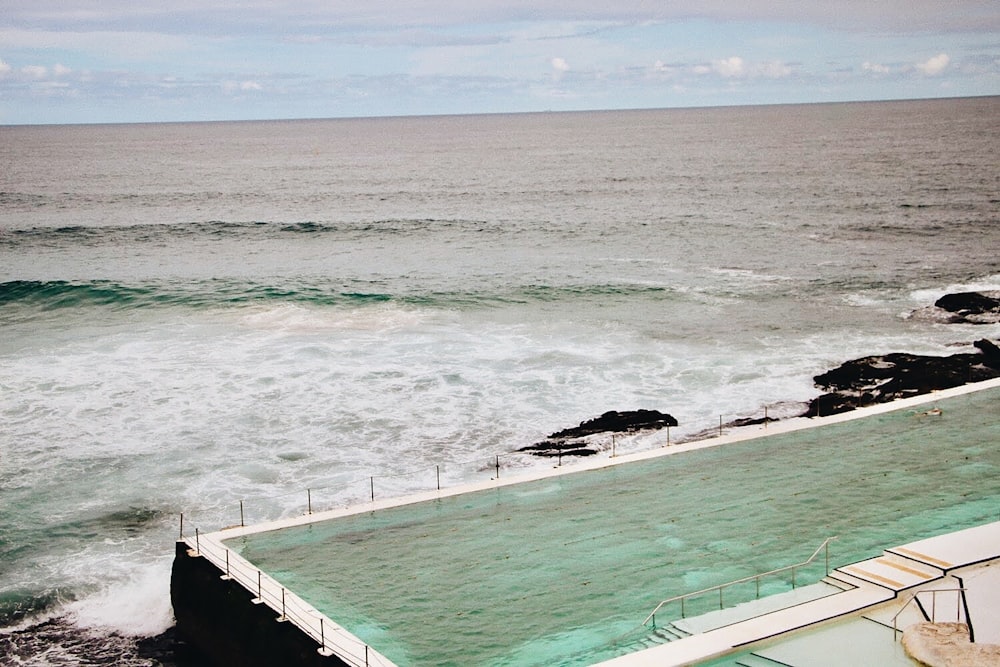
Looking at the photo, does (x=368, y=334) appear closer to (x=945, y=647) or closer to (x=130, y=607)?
(x=130, y=607)

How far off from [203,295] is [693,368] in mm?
21533

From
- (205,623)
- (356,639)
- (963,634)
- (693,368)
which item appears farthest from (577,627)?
(693,368)

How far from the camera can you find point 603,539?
50.8 ft

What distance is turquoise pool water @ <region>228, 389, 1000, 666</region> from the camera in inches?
511

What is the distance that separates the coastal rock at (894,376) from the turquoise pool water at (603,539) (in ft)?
15.8

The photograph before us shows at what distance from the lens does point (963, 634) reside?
449 inches

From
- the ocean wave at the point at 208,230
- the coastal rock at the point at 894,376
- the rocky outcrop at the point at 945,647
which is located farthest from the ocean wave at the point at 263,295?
the rocky outcrop at the point at 945,647

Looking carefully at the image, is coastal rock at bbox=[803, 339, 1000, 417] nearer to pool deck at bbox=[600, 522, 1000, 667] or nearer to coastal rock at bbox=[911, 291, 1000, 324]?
coastal rock at bbox=[911, 291, 1000, 324]

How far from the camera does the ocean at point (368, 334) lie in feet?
66.0

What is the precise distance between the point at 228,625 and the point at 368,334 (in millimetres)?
20923

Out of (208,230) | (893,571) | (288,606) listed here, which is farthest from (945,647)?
(208,230)

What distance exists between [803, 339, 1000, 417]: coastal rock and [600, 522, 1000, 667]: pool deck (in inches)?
396

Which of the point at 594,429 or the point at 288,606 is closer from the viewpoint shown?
the point at 288,606

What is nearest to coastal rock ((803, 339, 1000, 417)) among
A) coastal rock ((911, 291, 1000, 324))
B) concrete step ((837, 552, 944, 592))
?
coastal rock ((911, 291, 1000, 324))
